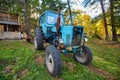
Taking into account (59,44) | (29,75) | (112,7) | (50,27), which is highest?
(112,7)

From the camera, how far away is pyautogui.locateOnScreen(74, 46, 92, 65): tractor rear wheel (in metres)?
9.05

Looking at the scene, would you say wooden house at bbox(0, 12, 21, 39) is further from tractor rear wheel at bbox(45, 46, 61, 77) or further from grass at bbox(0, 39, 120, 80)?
tractor rear wheel at bbox(45, 46, 61, 77)

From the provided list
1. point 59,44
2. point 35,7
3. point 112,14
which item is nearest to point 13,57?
point 59,44

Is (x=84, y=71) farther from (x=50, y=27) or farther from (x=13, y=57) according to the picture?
(x=13, y=57)

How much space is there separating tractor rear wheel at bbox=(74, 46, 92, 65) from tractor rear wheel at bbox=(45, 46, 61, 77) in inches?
76.9

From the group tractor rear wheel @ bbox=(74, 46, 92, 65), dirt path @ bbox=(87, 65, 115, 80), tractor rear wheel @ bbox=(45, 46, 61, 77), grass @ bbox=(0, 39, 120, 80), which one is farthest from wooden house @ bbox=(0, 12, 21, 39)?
dirt path @ bbox=(87, 65, 115, 80)

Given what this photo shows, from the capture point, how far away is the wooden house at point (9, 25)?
21484 mm

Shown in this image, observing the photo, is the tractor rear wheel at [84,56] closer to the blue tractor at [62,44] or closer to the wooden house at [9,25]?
the blue tractor at [62,44]

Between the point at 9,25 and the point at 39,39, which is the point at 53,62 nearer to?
the point at 39,39

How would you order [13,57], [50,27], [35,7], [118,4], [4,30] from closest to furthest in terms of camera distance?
[50,27] < [13,57] < [118,4] < [4,30] < [35,7]

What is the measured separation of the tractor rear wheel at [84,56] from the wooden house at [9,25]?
44.0ft

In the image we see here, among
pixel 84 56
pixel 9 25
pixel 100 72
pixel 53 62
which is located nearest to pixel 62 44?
pixel 53 62

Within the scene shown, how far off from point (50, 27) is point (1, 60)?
10.9 feet

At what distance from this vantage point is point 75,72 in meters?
8.39
